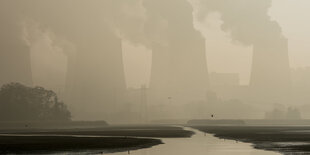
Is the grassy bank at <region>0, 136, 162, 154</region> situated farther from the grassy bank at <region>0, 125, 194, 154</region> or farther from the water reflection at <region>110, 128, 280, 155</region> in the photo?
the water reflection at <region>110, 128, 280, 155</region>

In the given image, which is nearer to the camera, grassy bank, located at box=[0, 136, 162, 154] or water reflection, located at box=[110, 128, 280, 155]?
water reflection, located at box=[110, 128, 280, 155]

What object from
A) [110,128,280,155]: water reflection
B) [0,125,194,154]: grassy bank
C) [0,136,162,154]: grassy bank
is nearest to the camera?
[110,128,280,155]: water reflection

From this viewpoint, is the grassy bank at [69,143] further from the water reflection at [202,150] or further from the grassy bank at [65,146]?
the water reflection at [202,150]

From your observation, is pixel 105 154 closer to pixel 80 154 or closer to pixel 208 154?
pixel 80 154

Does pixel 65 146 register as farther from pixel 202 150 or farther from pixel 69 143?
pixel 202 150

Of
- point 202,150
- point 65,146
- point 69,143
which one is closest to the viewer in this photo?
point 202,150

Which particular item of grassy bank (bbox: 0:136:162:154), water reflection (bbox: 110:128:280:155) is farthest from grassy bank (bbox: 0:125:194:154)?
water reflection (bbox: 110:128:280:155)

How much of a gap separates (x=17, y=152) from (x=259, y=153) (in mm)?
34776

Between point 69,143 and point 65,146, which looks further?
point 69,143

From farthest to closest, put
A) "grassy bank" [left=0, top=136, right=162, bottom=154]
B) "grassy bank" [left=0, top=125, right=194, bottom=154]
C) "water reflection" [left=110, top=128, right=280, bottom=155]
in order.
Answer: "grassy bank" [left=0, top=125, right=194, bottom=154]
"grassy bank" [left=0, top=136, right=162, bottom=154]
"water reflection" [left=110, top=128, right=280, bottom=155]

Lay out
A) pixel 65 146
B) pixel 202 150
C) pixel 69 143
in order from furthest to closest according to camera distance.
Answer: pixel 69 143 < pixel 65 146 < pixel 202 150

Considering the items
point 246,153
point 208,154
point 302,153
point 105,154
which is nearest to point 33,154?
point 105,154

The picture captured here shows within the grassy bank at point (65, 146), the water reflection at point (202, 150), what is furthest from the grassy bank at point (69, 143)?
the water reflection at point (202, 150)

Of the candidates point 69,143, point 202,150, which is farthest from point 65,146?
point 202,150
